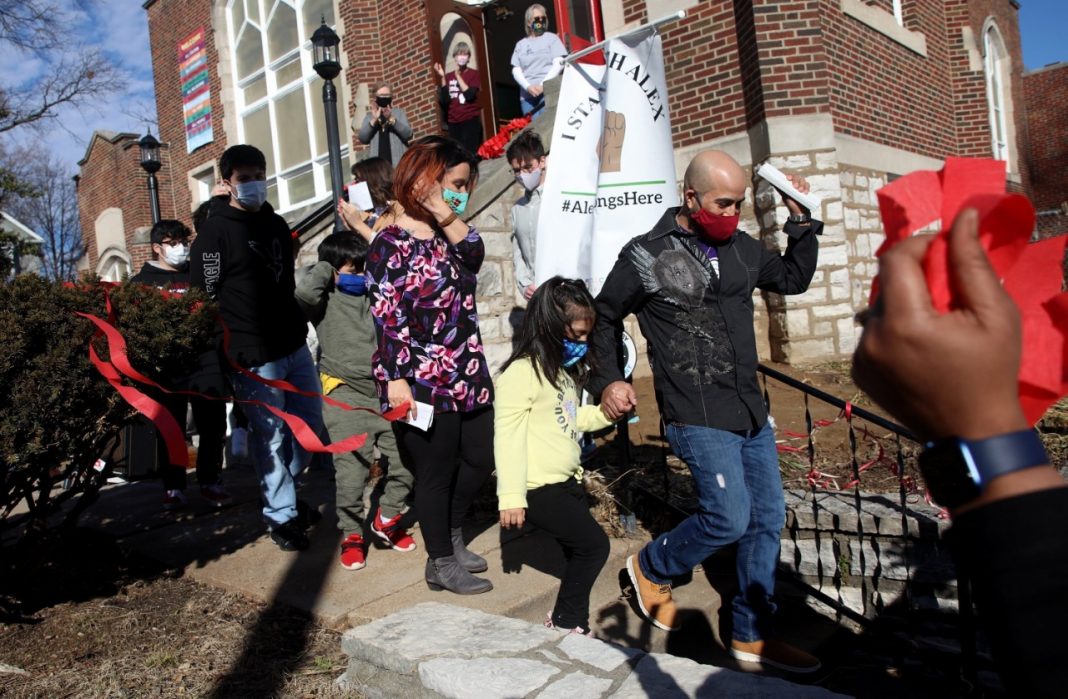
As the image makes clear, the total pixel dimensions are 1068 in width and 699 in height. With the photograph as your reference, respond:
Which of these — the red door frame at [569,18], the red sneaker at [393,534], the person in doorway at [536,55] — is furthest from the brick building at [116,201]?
the red sneaker at [393,534]

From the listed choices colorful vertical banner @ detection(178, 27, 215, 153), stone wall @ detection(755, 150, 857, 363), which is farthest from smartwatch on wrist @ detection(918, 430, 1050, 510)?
colorful vertical banner @ detection(178, 27, 215, 153)

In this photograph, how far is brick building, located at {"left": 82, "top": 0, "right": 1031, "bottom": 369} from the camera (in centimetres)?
772

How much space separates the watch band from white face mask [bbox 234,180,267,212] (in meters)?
3.92

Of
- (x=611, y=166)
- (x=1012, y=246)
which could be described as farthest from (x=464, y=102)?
(x=1012, y=246)

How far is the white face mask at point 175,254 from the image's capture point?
19.3 feet

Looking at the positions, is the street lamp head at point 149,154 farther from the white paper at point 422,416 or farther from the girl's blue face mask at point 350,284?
the white paper at point 422,416

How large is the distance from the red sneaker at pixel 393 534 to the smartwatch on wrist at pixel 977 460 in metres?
3.59

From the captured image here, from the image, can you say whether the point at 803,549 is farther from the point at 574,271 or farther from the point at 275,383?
the point at 275,383

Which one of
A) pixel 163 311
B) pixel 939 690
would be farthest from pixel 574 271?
pixel 939 690

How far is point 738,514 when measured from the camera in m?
3.04

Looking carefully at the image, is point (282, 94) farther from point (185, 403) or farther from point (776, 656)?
point (776, 656)

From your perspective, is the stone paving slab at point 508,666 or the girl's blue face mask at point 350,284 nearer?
the stone paving slab at point 508,666

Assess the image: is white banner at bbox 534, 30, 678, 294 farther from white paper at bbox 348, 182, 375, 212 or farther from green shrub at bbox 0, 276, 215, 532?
green shrub at bbox 0, 276, 215, 532

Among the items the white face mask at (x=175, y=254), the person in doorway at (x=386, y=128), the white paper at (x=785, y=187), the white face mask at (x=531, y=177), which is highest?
the person in doorway at (x=386, y=128)
